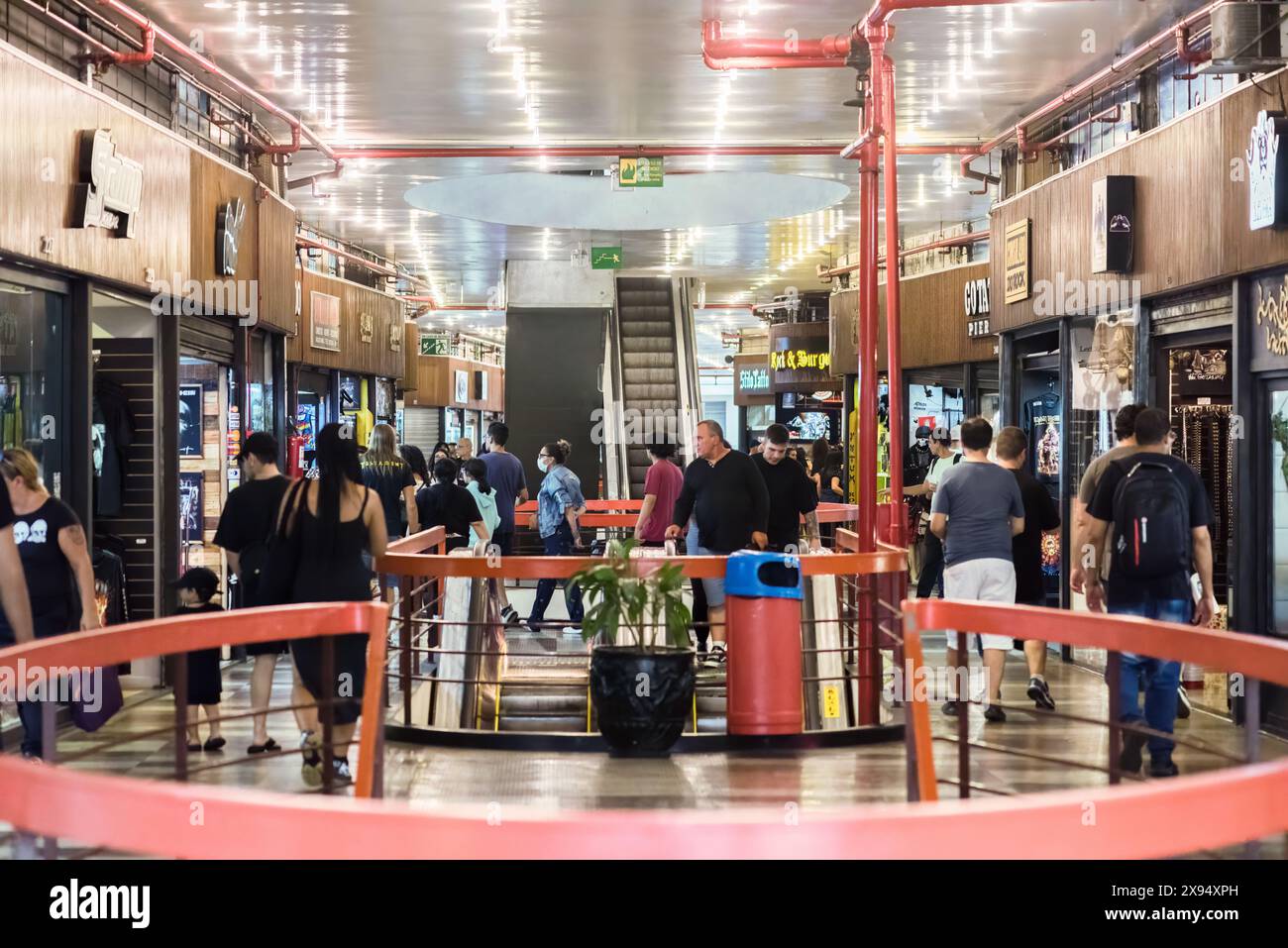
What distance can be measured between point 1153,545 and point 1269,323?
2043 millimetres

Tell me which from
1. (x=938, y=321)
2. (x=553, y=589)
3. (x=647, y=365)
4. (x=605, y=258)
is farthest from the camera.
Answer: (x=647, y=365)

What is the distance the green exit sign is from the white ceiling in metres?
3.30

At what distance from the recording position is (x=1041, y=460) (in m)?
12.5

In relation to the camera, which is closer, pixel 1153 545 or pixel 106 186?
pixel 1153 545

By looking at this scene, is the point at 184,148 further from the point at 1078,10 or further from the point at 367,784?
the point at 367,784

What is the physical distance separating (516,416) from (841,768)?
13621 mm

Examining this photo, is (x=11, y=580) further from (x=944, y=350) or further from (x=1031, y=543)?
(x=944, y=350)

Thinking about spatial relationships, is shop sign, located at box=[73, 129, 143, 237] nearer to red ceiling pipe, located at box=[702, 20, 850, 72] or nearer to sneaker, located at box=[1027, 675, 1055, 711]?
red ceiling pipe, located at box=[702, 20, 850, 72]

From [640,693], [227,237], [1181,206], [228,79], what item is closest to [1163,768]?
[640,693]

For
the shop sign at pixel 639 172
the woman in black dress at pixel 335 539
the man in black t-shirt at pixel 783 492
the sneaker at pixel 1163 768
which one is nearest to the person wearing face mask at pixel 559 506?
the man in black t-shirt at pixel 783 492

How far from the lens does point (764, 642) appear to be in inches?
277

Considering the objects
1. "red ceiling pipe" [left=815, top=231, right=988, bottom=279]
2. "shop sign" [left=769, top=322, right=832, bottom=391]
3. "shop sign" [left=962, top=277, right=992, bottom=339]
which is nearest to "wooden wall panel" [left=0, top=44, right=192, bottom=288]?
"shop sign" [left=962, top=277, right=992, bottom=339]

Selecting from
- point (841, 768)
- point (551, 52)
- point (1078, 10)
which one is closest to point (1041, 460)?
point (1078, 10)

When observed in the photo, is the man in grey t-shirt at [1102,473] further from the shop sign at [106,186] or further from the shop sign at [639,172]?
the shop sign at [639,172]
